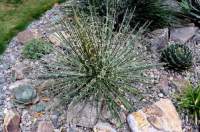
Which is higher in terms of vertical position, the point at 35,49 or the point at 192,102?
the point at 35,49

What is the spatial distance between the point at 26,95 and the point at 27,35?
113 centimetres

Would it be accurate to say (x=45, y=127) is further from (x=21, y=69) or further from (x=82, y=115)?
(x=21, y=69)

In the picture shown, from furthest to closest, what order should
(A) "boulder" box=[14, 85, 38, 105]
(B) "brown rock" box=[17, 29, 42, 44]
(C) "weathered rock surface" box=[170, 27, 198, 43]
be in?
1. (C) "weathered rock surface" box=[170, 27, 198, 43]
2. (B) "brown rock" box=[17, 29, 42, 44]
3. (A) "boulder" box=[14, 85, 38, 105]

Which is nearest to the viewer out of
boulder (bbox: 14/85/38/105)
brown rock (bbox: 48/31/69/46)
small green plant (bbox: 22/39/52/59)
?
boulder (bbox: 14/85/38/105)

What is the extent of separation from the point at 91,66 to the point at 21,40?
127 cm

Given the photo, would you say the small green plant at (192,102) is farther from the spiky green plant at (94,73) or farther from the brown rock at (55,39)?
the brown rock at (55,39)

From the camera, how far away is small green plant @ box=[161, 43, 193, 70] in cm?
423

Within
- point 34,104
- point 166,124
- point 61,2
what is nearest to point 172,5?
point 61,2

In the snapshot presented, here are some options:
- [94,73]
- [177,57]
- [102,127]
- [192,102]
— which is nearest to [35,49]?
[94,73]

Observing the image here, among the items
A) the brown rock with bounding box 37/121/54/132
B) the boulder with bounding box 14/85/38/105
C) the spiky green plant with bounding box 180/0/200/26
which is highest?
the spiky green plant with bounding box 180/0/200/26

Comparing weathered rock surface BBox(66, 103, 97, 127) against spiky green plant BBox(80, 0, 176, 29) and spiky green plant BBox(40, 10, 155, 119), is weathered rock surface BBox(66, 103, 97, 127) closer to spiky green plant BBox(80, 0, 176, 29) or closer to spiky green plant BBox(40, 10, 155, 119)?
spiky green plant BBox(40, 10, 155, 119)

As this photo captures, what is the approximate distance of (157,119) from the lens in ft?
12.5

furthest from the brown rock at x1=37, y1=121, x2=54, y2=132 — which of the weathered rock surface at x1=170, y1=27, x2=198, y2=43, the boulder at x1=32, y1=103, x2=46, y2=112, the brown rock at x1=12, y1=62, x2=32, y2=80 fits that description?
the weathered rock surface at x1=170, y1=27, x2=198, y2=43

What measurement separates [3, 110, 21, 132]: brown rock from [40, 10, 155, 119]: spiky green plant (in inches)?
16.4
